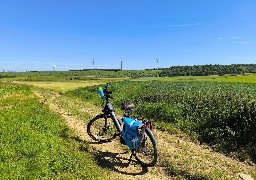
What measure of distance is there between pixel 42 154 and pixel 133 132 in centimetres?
329

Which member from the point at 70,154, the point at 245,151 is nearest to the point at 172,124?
the point at 245,151

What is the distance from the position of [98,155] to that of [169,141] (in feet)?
12.9

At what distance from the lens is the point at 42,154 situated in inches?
420

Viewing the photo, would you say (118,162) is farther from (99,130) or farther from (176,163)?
(99,130)

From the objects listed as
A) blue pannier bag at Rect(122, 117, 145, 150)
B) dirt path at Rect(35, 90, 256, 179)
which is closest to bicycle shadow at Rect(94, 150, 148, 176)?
dirt path at Rect(35, 90, 256, 179)

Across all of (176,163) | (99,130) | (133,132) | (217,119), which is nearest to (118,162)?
(133,132)

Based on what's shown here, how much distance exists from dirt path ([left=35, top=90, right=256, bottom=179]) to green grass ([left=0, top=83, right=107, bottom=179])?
0.67 metres

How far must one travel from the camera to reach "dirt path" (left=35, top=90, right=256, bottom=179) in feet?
32.8

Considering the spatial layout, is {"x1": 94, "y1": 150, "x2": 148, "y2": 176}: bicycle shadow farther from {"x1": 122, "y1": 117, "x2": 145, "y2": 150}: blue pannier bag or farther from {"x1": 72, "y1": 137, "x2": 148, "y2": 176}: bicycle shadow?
{"x1": 122, "y1": 117, "x2": 145, "y2": 150}: blue pannier bag

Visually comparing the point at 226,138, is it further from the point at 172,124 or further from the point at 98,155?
the point at 98,155

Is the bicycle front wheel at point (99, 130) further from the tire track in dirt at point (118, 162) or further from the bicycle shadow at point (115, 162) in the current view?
the bicycle shadow at point (115, 162)

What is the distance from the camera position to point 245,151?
1238 cm

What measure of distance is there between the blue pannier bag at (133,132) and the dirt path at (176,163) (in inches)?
34.2

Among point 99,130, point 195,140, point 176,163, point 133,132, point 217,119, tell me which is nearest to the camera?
point 133,132
